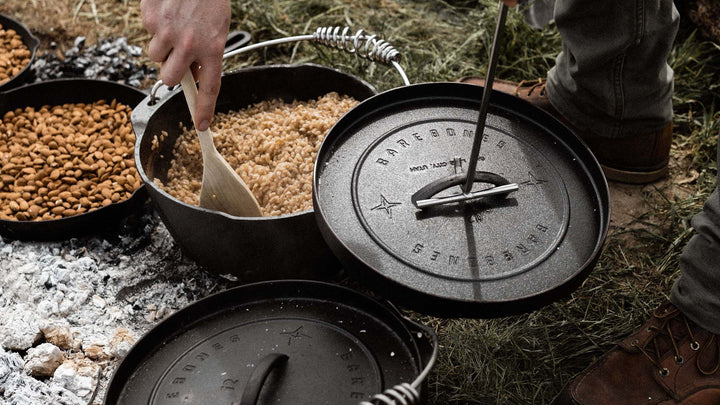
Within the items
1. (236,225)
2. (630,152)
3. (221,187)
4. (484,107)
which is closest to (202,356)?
(236,225)

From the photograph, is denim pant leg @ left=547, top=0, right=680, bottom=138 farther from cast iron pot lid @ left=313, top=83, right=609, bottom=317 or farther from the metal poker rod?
the metal poker rod

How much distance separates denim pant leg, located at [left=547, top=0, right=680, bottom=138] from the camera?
2014 mm

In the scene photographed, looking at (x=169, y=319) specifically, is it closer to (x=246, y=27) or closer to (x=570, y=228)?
(x=570, y=228)

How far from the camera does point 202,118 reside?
5.24 ft

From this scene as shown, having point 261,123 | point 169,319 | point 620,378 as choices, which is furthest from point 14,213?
point 620,378

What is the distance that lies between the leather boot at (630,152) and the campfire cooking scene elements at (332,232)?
0.02 meters

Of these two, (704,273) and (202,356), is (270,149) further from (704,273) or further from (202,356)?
(704,273)

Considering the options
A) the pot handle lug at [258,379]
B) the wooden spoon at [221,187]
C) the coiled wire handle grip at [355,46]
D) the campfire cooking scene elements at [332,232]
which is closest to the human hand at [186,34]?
the campfire cooking scene elements at [332,232]

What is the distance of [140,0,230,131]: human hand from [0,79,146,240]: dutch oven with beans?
2.48 feet

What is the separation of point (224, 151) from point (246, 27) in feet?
4.02

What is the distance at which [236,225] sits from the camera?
5.31 ft

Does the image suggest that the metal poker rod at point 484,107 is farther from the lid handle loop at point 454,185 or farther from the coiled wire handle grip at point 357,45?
the coiled wire handle grip at point 357,45

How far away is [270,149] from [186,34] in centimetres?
65

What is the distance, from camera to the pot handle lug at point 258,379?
1175 mm
